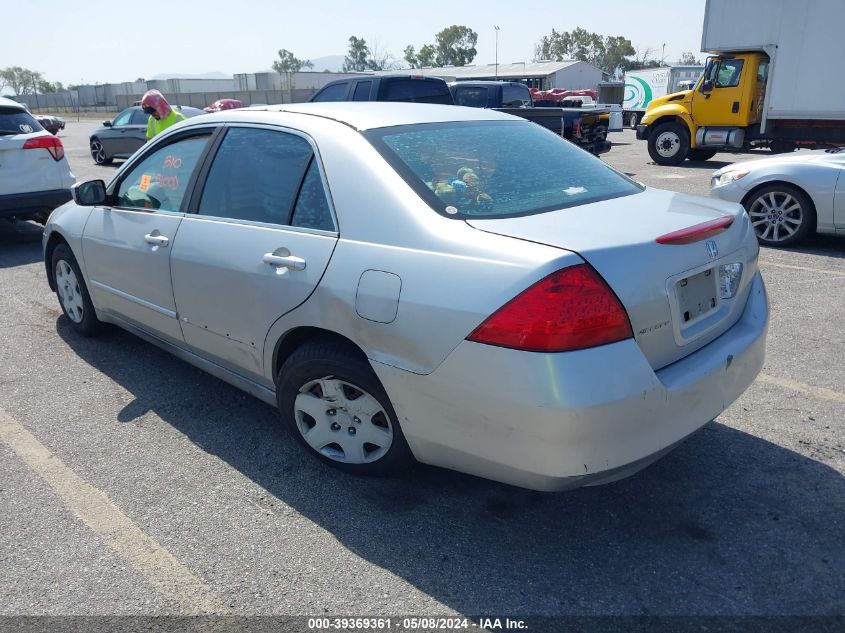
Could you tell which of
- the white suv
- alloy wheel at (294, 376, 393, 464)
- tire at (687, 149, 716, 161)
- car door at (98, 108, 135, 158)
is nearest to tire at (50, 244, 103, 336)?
alloy wheel at (294, 376, 393, 464)

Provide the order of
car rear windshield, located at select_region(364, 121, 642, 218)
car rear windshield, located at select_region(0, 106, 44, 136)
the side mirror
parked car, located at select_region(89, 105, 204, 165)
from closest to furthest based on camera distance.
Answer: car rear windshield, located at select_region(364, 121, 642, 218) < the side mirror < car rear windshield, located at select_region(0, 106, 44, 136) < parked car, located at select_region(89, 105, 204, 165)

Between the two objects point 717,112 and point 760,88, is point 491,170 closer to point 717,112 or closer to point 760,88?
point 717,112

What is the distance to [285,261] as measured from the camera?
2.92 meters

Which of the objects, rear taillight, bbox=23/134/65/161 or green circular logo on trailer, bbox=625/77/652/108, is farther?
green circular logo on trailer, bbox=625/77/652/108

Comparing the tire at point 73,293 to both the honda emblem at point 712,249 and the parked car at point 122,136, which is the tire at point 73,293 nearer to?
the honda emblem at point 712,249

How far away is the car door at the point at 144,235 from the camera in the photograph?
3.68m

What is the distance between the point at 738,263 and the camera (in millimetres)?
2834

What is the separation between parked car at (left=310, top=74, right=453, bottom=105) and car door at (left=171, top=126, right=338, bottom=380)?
8.23 m

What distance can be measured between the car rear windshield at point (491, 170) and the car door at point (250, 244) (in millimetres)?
403

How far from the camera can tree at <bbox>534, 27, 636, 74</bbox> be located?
116 m

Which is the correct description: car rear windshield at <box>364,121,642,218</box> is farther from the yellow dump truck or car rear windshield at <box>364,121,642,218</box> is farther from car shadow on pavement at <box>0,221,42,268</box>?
the yellow dump truck

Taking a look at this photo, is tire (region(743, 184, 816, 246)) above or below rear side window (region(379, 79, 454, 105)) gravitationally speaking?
below

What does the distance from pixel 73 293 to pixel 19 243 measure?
445 centimetres

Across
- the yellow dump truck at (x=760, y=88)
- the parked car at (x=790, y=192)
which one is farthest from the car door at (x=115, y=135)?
the parked car at (x=790, y=192)
